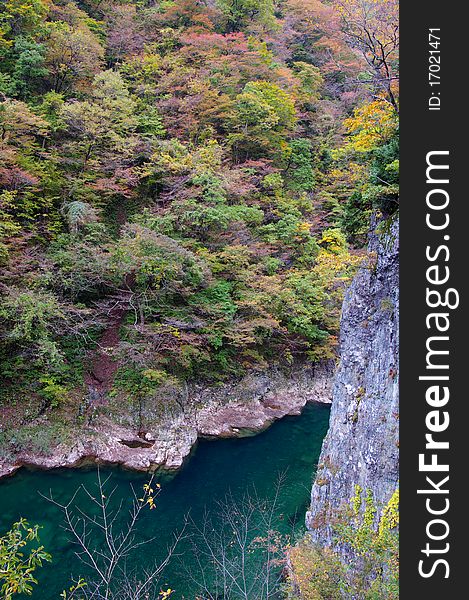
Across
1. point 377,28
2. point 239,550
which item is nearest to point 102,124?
point 377,28

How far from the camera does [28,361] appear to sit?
11625mm

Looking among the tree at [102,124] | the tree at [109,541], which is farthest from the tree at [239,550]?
the tree at [102,124]

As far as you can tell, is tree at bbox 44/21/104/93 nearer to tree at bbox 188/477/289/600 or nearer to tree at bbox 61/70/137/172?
tree at bbox 61/70/137/172

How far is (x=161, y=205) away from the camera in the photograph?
51.4ft

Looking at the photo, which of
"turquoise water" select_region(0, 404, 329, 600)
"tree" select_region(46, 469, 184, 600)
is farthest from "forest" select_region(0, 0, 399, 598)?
"tree" select_region(46, 469, 184, 600)

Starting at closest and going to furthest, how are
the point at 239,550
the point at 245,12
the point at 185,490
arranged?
the point at 239,550 < the point at 185,490 < the point at 245,12

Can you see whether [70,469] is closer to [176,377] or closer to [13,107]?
[176,377]

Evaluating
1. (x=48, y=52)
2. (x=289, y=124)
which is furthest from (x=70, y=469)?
(x=289, y=124)

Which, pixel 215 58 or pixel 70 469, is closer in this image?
pixel 70 469

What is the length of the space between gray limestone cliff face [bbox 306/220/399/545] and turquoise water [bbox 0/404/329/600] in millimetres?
2418

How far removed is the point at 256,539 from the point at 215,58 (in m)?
19.2

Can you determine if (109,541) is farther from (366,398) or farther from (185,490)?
(366,398)

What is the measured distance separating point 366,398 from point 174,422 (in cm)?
667

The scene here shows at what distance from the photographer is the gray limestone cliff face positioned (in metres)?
6.51
